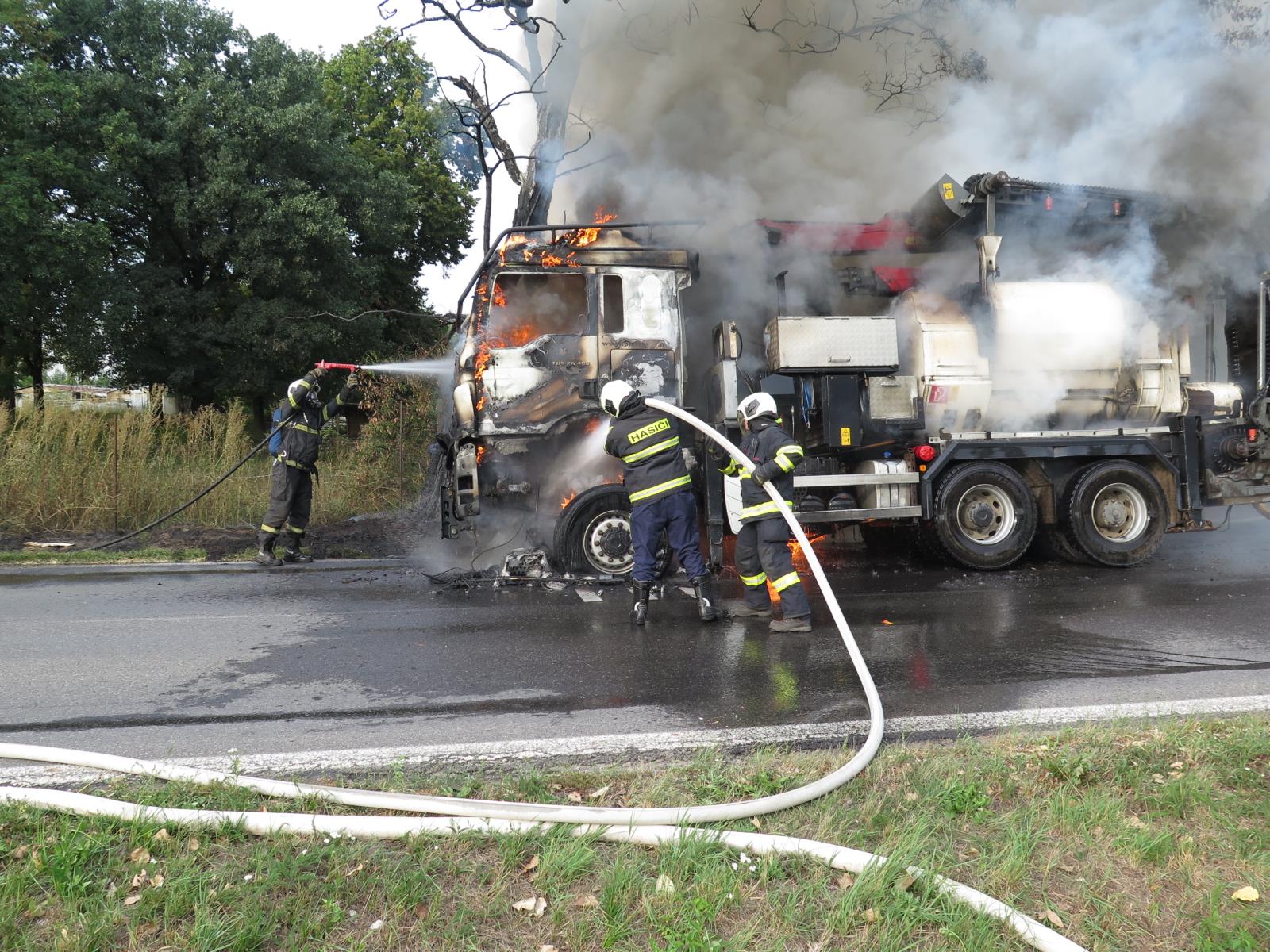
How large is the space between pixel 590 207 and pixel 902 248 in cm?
300

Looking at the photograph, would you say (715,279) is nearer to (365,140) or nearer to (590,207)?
(590,207)

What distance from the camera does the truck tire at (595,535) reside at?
7426mm

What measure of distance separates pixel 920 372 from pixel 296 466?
5.90 m

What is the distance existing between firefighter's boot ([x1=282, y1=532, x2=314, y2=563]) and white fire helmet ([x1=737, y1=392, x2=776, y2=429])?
492 centimetres

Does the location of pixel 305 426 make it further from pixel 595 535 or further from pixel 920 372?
pixel 920 372

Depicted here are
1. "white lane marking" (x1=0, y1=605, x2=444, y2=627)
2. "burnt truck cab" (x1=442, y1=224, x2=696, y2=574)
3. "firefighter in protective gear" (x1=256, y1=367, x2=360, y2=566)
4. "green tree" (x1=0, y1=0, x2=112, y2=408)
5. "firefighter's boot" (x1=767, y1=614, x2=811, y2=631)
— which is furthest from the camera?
"green tree" (x1=0, y1=0, x2=112, y2=408)

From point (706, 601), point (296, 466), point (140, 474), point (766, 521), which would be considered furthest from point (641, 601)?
point (140, 474)

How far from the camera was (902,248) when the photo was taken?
27.5 feet

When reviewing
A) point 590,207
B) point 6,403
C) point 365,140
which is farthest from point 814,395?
point 365,140

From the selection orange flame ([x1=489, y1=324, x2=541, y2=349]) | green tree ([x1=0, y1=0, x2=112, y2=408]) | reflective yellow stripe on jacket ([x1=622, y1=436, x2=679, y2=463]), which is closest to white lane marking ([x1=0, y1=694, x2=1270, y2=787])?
reflective yellow stripe on jacket ([x1=622, y1=436, x2=679, y2=463])

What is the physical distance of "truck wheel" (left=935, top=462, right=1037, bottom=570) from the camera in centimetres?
784

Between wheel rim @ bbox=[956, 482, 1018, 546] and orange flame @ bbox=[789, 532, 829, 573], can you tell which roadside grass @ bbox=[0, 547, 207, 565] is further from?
wheel rim @ bbox=[956, 482, 1018, 546]

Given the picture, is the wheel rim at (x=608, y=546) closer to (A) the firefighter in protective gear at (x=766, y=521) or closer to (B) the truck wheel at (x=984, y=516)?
(A) the firefighter in protective gear at (x=766, y=521)

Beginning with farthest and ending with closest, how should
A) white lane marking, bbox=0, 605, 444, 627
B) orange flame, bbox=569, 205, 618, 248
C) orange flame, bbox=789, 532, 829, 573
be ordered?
orange flame, bbox=789, 532, 829, 573
orange flame, bbox=569, 205, 618, 248
white lane marking, bbox=0, 605, 444, 627
